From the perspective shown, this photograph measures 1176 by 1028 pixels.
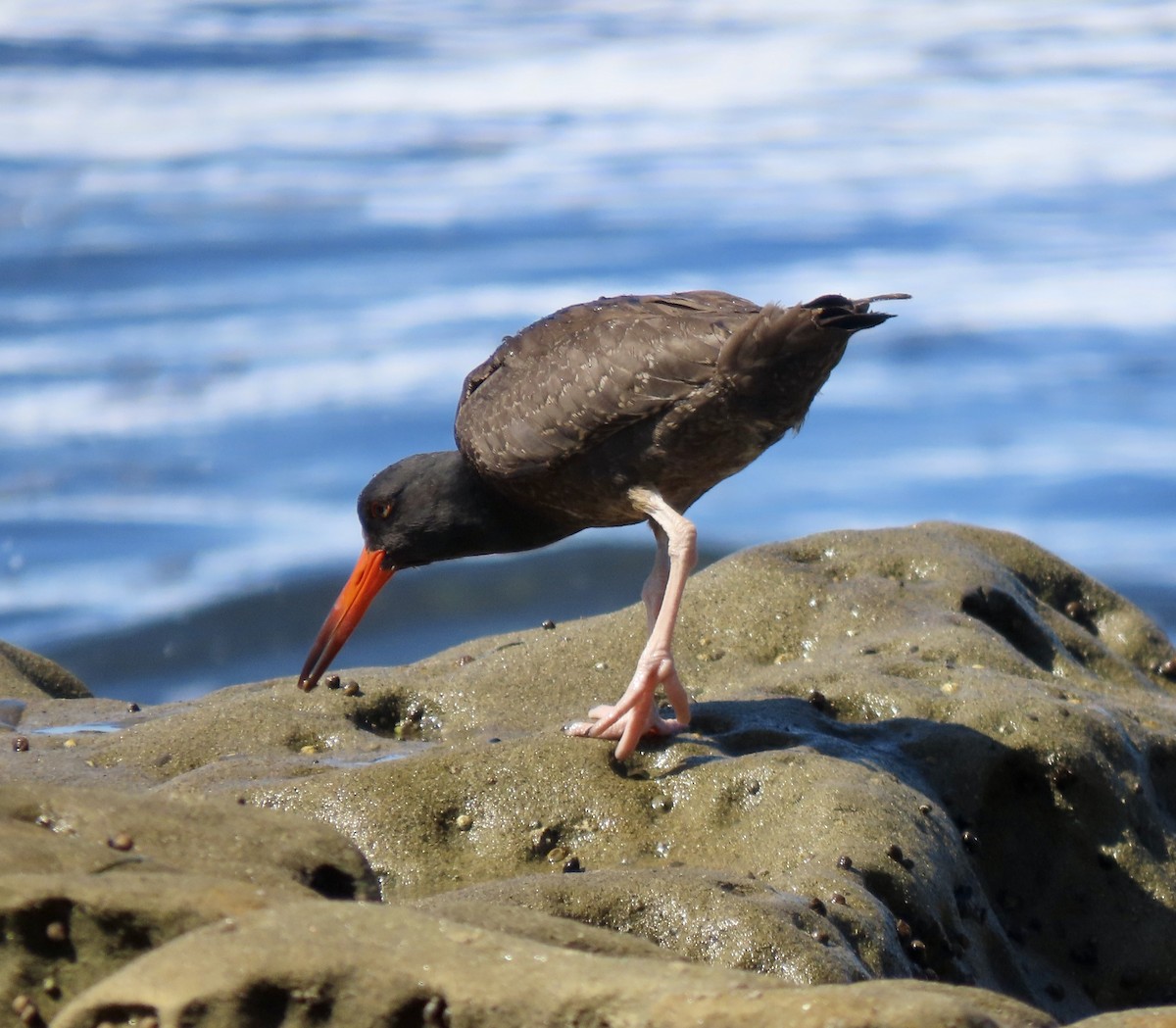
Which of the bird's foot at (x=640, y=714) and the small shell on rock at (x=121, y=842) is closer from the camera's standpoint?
the small shell on rock at (x=121, y=842)

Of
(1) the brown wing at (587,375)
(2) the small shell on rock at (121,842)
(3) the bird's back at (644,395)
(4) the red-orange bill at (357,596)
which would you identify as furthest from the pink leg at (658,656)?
(2) the small shell on rock at (121,842)

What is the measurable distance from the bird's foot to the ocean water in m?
5.52

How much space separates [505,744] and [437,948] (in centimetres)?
190

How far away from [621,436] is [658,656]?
0.75 m

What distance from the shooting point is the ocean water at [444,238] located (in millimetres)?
11617

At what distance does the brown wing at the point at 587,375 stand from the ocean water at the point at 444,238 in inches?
192

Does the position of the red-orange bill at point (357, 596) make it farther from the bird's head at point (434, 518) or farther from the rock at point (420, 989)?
the rock at point (420, 989)

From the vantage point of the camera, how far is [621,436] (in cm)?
516

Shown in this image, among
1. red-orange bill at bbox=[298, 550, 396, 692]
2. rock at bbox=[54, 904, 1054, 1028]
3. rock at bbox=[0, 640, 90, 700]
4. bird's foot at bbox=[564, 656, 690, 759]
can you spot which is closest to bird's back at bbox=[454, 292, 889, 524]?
red-orange bill at bbox=[298, 550, 396, 692]

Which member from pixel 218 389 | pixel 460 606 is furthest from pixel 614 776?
pixel 218 389

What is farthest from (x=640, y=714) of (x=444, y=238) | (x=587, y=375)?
(x=444, y=238)

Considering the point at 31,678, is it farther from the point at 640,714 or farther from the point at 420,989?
the point at 420,989

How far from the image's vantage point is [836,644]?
5.52m

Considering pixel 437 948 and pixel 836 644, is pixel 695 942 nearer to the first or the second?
pixel 437 948
